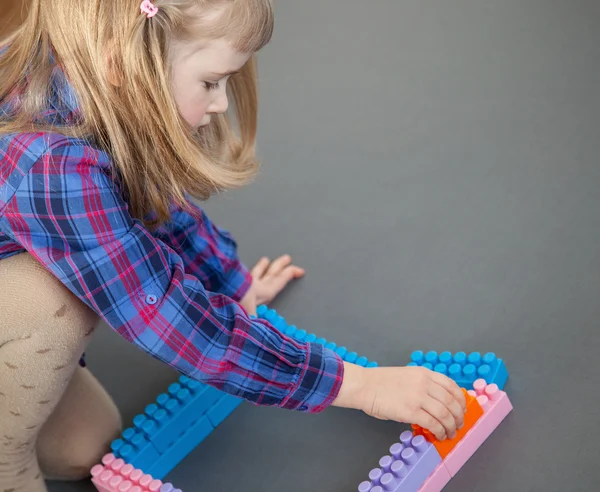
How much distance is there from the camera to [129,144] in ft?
3.10

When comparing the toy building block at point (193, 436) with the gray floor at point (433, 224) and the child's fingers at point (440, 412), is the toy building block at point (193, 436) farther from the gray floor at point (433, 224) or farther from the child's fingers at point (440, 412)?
the child's fingers at point (440, 412)

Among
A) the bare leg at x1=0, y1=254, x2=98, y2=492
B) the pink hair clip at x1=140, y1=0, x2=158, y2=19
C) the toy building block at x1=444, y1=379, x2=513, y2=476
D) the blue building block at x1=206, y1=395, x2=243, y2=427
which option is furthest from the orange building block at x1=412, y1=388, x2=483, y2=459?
the pink hair clip at x1=140, y1=0, x2=158, y2=19

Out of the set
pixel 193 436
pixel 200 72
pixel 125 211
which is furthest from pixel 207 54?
pixel 193 436

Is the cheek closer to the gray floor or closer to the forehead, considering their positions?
the forehead

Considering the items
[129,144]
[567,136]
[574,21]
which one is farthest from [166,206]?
[574,21]

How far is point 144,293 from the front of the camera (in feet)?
3.03

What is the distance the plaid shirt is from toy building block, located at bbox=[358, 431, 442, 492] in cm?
10

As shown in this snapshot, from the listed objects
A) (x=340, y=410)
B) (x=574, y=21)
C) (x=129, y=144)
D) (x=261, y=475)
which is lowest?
(x=261, y=475)

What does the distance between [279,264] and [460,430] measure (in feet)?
1.61

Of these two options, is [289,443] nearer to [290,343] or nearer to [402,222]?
[290,343]

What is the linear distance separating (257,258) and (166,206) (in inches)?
16.4

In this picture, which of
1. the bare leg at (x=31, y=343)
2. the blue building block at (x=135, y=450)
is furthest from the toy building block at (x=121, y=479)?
the bare leg at (x=31, y=343)

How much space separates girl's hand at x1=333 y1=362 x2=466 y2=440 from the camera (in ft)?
3.12

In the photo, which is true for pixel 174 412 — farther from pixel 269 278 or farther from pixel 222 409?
pixel 269 278
